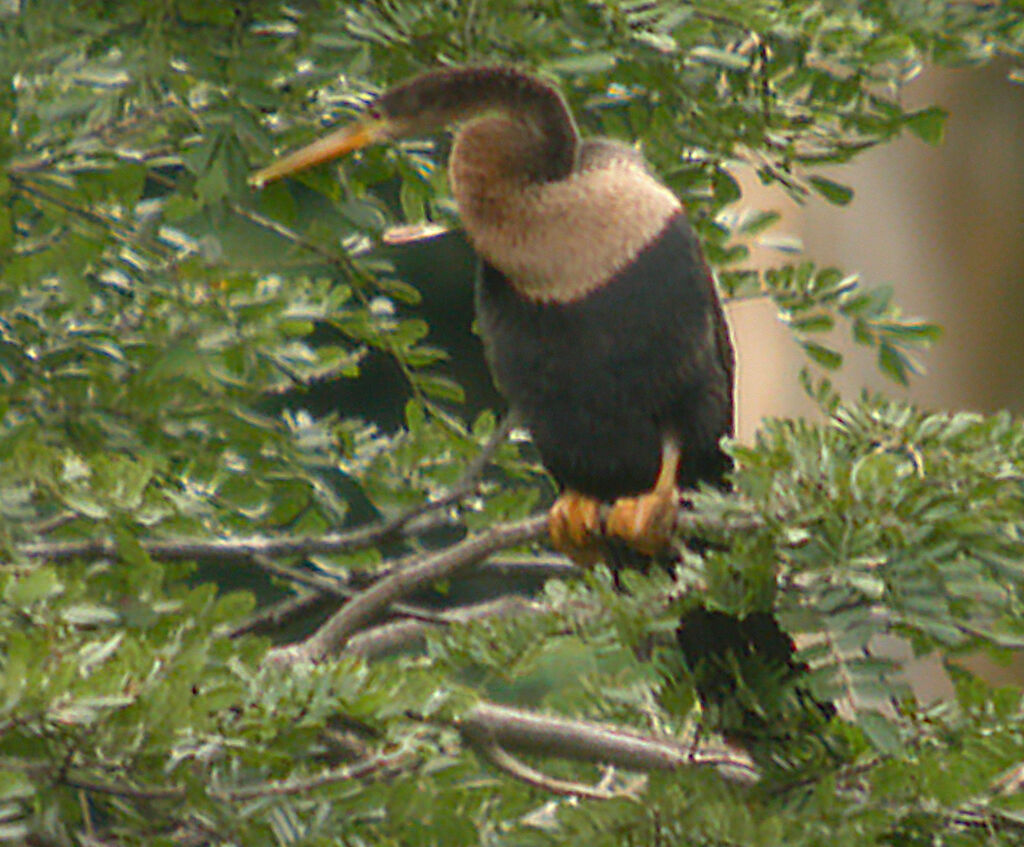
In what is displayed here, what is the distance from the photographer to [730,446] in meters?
0.94

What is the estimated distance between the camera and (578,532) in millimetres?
1512

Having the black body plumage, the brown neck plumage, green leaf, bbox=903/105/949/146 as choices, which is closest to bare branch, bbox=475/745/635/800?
the black body plumage

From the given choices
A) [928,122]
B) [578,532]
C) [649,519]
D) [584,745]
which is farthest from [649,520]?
[928,122]

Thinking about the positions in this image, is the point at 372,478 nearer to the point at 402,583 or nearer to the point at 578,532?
the point at 578,532

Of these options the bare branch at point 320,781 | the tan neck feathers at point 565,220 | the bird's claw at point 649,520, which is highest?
the tan neck feathers at point 565,220

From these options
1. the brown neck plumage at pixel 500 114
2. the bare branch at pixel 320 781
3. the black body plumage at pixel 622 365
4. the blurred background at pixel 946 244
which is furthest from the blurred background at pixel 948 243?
the bare branch at pixel 320 781

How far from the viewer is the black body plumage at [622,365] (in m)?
1.48

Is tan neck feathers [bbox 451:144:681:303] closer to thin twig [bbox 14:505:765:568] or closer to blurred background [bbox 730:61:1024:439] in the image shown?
thin twig [bbox 14:505:765:568]

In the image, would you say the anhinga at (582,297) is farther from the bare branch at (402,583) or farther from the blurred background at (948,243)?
the blurred background at (948,243)

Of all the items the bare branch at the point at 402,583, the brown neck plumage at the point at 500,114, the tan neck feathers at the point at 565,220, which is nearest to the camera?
the bare branch at the point at 402,583

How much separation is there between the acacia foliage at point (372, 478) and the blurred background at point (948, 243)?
0.71 meters

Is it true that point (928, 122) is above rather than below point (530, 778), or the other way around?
above

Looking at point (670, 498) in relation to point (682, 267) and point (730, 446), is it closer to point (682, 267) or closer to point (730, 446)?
point (682, 267)

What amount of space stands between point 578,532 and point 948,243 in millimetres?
1271
